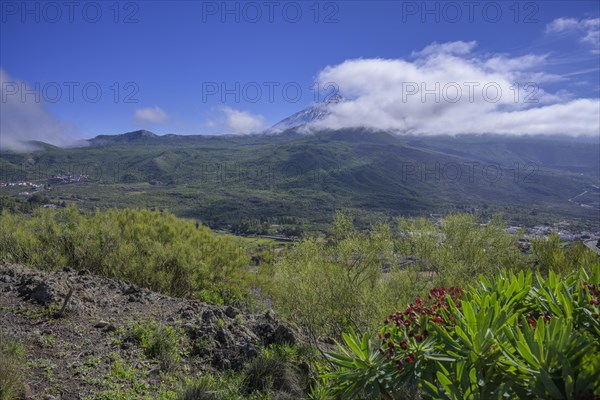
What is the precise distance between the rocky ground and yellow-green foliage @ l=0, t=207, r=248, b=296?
5.85ft

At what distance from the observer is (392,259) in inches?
359

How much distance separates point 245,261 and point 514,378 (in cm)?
1057

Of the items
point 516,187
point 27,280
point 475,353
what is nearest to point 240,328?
point 27,280

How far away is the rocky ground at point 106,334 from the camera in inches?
185

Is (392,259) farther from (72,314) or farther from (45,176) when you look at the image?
(45,176)

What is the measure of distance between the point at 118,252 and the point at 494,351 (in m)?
9.90

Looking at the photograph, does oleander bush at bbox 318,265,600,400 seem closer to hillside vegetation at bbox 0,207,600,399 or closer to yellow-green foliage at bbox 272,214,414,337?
hillside vegetation at bbox 0,207,600,399

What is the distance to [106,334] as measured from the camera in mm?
5844

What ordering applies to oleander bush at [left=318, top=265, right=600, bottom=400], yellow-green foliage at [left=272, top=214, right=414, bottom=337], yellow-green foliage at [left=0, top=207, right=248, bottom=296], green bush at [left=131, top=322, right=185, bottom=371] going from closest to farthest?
1. oleander bush at [left=318, top=265, right=600, bottom=400]
2. green bush at [left=131, top=322, right=185, bottom=371]
3. yellow-green foliage at [left=272, top=214, right=414, bottom=337]
4. yellow-green foliage at [left=0, top=207, right=248, bottom=296]

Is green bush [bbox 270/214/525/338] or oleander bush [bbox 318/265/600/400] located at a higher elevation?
oleander bush [bbox 318/265/600/400]

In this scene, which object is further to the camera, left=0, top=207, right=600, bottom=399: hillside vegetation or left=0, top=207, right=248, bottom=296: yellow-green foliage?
left=0, top=207, right=248, bottom=296: yellow-green foliage

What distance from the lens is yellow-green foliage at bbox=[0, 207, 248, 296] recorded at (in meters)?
9.94

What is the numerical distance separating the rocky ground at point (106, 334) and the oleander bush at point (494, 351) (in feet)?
9.68

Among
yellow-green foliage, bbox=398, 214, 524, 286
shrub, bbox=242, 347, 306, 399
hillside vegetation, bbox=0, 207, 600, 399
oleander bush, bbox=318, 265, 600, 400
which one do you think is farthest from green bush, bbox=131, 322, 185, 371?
yellow-green foliage, bbox=398, 214, 524, 286
